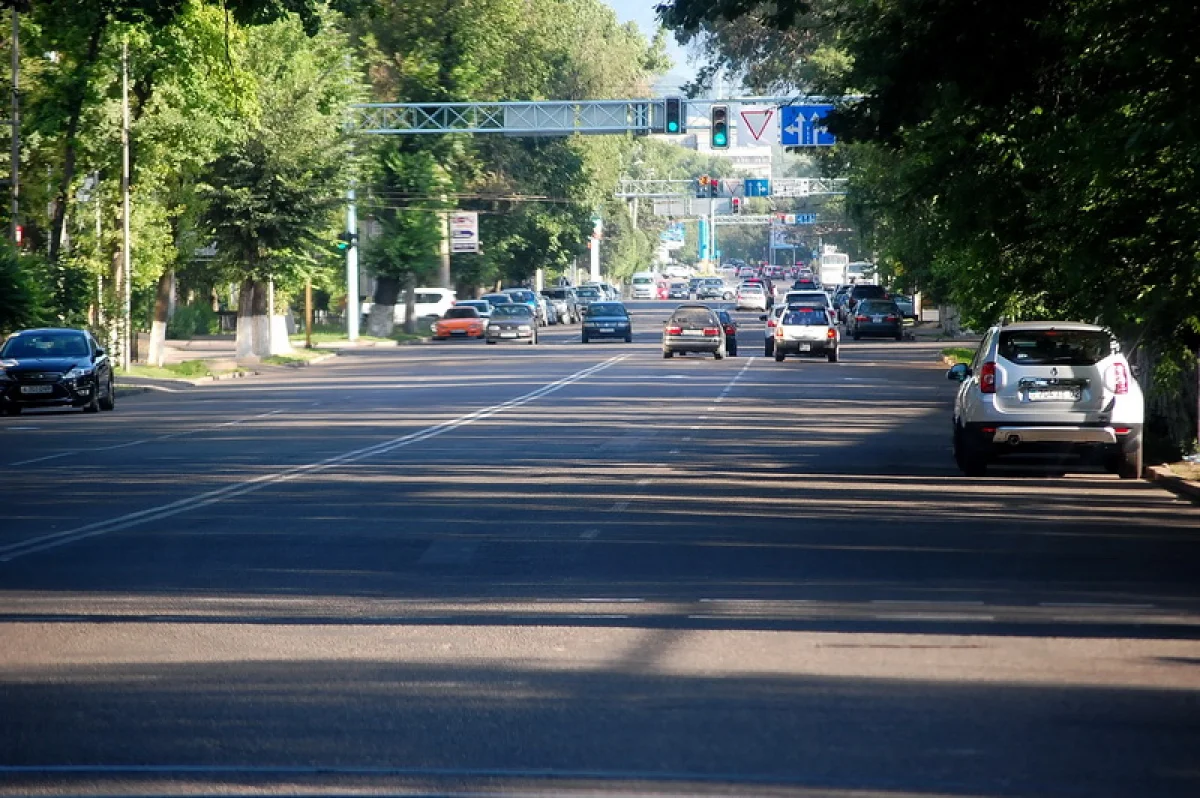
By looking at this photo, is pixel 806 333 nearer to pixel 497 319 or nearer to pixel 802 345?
pixel 802 345

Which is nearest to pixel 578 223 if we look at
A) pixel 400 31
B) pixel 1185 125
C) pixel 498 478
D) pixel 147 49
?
pixel 400 31

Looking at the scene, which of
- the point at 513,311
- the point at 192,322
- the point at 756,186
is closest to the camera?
the point at 513,311

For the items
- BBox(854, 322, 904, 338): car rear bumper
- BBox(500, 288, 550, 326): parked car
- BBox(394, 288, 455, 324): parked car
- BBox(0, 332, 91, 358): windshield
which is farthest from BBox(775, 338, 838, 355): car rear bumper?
BBox(394, 288, 455, 324): parked car

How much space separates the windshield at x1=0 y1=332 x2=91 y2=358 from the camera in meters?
37.6

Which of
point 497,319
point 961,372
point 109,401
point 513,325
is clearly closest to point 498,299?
point 497,319

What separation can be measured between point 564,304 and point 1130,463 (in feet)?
265

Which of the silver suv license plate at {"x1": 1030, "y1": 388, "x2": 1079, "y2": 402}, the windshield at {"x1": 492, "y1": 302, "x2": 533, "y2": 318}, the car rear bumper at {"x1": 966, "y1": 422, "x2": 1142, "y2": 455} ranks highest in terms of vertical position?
the silver suv license plate at {"x1": 1030, "y1": 388, "x2": 1079, "y2": 402}

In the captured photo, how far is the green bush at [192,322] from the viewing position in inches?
3103

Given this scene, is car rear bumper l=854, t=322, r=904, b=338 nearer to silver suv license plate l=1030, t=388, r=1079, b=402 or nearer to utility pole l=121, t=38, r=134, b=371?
utility pole l=121, t=38, r=134, b=371

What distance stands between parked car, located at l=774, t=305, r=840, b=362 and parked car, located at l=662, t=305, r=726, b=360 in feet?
6.11

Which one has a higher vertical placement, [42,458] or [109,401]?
[42,458]

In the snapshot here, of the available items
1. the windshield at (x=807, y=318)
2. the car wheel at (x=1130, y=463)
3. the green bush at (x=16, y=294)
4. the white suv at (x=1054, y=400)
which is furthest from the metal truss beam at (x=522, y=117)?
the car wheel at (x=1130, y=463)

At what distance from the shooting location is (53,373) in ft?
119

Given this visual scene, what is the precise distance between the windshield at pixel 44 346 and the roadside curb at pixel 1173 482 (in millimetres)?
22423
